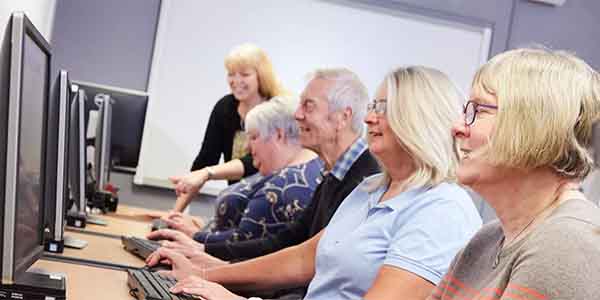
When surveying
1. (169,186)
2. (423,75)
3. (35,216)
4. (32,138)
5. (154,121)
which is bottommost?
(169,186)

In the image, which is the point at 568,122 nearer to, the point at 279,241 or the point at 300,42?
the point at 279,241

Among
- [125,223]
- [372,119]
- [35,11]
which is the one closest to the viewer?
[372,119]

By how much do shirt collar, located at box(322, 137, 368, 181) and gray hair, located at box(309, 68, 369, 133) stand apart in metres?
0.13

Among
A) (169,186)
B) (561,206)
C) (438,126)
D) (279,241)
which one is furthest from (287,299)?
(169,186)

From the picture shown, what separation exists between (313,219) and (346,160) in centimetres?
25

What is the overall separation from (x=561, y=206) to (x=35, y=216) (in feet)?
3.08

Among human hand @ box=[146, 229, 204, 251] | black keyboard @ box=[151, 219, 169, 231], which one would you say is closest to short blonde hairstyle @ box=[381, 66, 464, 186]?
human hand @ box=[146, 229, 204, 251]

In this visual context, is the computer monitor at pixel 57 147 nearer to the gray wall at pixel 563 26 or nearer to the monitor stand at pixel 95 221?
the monitor stand at pixel 95 221

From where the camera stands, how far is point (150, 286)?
5.70 feet

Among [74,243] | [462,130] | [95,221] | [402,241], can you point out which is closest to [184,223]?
[95,221]

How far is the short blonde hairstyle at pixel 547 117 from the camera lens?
1.20 m

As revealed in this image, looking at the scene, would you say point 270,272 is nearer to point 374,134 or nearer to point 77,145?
point 374,134

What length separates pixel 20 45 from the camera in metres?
1.28

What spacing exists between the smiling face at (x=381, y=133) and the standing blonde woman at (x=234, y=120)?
170cm
